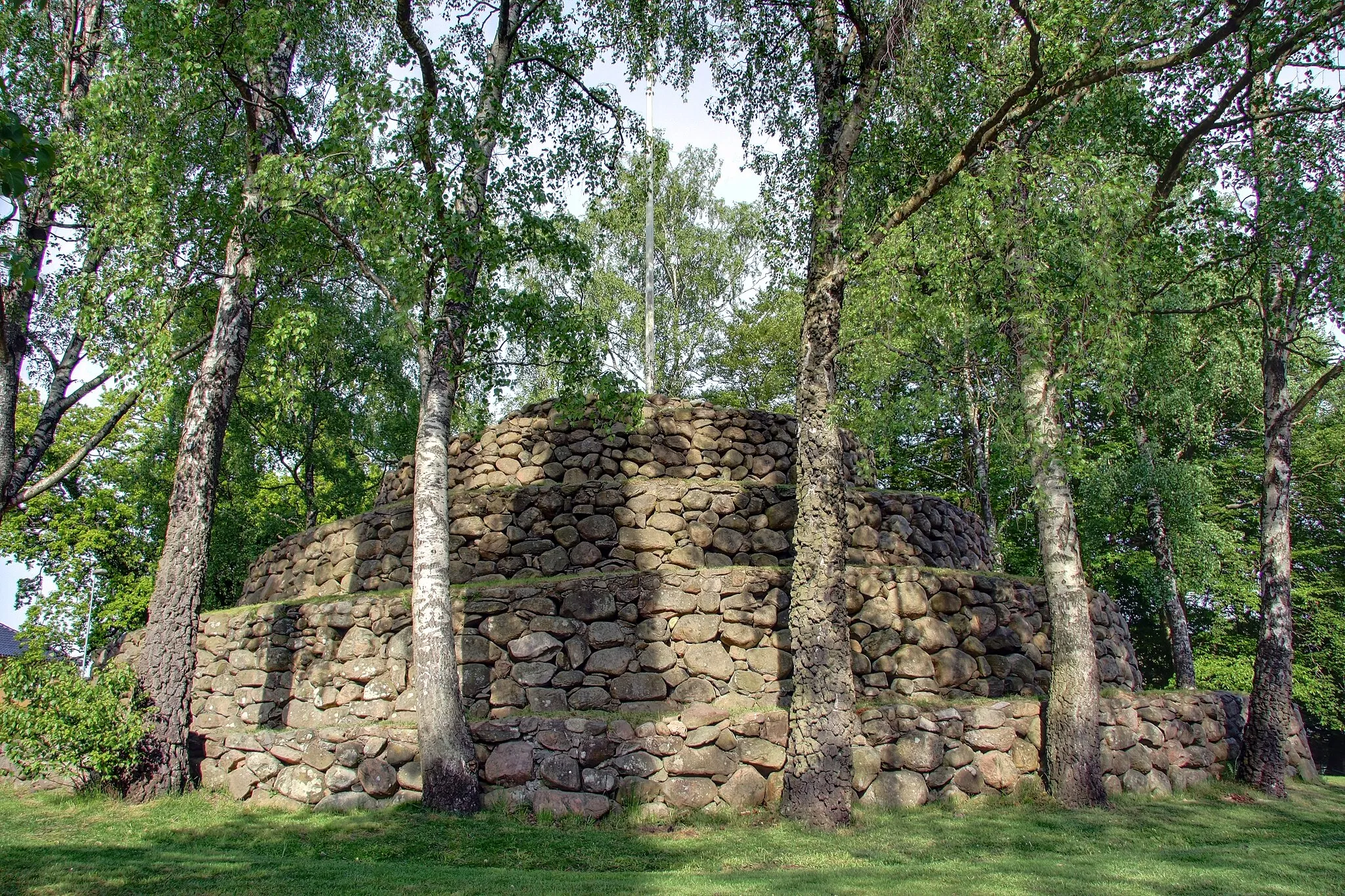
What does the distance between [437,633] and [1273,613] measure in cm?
1038

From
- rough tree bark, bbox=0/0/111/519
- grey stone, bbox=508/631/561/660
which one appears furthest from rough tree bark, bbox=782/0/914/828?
rough tree bark, bbox=0/0/111/519

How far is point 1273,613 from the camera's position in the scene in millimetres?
10992

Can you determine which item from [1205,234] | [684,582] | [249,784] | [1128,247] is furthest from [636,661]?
[1205,234]

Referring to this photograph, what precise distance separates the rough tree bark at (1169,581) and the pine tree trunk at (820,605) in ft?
33.1

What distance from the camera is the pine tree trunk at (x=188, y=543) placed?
8445mm

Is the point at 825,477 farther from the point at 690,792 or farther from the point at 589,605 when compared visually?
the point at 690,792

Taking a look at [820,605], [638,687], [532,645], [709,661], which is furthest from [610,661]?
[820,605]

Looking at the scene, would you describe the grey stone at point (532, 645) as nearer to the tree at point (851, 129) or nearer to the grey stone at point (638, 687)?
the grey stone at point (638, 687)

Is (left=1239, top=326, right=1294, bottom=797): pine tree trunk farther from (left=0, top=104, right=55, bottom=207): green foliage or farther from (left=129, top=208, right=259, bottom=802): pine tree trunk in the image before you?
(left=0, top=104, right=55, bottom=207): green foliage

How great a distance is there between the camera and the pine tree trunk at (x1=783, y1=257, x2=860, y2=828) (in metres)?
7.66

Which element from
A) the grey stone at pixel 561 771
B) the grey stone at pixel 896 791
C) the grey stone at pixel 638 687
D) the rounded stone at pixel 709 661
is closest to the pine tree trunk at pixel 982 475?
the grey stone at pixel 896 791

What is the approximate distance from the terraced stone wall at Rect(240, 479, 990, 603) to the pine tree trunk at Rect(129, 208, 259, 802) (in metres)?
2.14

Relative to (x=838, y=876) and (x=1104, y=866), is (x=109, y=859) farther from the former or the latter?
(x=1104, y=866)

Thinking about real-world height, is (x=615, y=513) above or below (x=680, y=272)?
below
